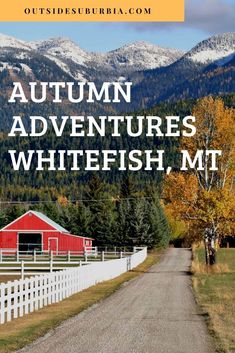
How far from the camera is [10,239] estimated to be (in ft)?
326

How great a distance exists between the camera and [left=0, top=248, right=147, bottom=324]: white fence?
23438 millimetres

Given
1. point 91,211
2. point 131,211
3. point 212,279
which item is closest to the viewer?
point 212,279

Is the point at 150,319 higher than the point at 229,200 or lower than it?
lower

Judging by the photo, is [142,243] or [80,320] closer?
[80,320]

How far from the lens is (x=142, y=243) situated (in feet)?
346

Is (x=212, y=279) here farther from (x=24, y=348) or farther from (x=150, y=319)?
(x=24, y=348)

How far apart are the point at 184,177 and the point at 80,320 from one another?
29414mm

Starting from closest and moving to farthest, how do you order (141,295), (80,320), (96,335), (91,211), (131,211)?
(96,335) → (80,320) → (141,295) → (131,211) → (91,211)

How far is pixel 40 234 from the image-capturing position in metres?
100

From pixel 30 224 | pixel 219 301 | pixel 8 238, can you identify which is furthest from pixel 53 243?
pixel 219 301

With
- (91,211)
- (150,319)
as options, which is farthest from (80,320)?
(91,211)

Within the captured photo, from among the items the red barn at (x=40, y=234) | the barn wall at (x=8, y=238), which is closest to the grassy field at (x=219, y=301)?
the red barn at (x=40, y=234)

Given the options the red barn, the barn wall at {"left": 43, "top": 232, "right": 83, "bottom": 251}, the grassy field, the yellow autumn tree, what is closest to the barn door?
the red barn

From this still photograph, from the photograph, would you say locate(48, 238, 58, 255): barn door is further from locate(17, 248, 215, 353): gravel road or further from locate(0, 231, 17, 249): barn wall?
locate(17, 248, 215, 353): gravel road
